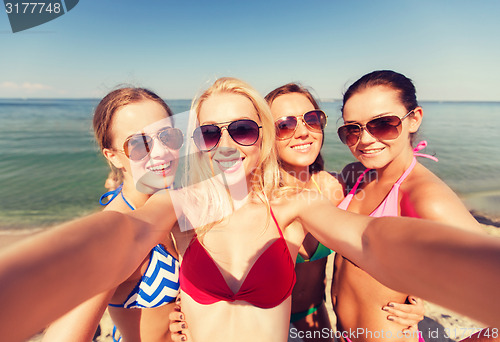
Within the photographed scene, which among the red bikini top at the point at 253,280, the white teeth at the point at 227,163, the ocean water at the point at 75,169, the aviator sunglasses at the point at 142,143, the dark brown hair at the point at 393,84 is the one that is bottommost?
the ocean water at the point at 75,169

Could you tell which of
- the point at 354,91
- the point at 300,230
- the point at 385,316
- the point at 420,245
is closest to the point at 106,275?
the point at 420,245

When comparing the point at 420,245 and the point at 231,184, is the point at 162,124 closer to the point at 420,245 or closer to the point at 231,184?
the point at 231,184

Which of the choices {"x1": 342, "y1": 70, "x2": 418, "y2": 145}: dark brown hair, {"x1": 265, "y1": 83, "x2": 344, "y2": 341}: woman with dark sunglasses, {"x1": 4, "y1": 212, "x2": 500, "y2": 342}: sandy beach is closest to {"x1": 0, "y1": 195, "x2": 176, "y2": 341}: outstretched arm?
{"x1": 265, "y1": 83, "x2": 344, "y2": 341}: woman with dark sunglasses

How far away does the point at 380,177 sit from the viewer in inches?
92.1

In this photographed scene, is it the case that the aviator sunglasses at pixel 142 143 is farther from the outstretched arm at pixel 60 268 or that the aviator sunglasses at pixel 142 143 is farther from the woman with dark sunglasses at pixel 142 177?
the outstretched arm at pixel 60 268

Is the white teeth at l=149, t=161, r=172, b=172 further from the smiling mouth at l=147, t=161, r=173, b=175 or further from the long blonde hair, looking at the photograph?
the long blonde hair

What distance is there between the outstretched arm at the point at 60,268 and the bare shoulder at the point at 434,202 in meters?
1.88

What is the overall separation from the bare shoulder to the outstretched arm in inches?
74.2

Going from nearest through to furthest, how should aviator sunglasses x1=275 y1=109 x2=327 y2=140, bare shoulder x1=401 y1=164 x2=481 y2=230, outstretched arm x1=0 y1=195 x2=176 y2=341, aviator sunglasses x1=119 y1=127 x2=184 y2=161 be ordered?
1. outstretched arm x1=0 y1=195 x2=176 y2=341
2. bare shoulder x1=401 y1=164 x2=481 y2=230
3. aviator sunglasses x1=119 y1=127 x2=184 y2=161
4. aviator sunglasses x1=275 y1=109 x2=327 y2=140

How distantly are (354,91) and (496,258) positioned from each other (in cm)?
198

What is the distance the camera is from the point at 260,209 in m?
1.93

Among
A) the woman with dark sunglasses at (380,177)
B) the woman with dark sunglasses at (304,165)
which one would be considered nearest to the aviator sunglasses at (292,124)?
the woman with dark sunglasses at (304,165)

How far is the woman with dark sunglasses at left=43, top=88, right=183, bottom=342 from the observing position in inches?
71.5

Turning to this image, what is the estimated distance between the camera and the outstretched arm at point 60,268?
603mm
